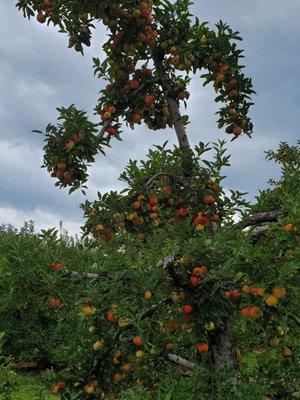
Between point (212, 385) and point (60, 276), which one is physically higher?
point (60, 276)

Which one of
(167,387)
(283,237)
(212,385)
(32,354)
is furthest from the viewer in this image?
(32,354)

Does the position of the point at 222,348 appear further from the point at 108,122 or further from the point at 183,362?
the point at 108,122

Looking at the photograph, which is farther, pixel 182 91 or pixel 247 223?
pixel 182 91

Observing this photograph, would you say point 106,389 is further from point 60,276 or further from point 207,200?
point 207,200

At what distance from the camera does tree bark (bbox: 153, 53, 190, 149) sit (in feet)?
19.3

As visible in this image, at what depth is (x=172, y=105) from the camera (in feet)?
19.6

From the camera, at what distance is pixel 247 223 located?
513 cm

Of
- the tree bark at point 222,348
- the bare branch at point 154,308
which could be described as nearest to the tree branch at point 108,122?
the bare branch at point 154,308

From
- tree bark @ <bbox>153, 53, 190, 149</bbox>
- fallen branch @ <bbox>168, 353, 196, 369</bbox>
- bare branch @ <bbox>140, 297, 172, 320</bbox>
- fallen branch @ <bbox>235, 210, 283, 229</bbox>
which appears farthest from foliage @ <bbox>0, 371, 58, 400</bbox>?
fallen branch @ <bbox>235, 210, 283, 229</bbox>

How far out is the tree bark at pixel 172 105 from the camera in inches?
231

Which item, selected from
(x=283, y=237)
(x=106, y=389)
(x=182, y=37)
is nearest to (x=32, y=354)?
(x=106, y=389)

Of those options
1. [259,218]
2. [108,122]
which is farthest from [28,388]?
[259,218]

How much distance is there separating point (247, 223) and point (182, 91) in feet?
5.51

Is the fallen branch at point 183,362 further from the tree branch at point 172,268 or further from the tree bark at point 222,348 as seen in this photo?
the tree branch at point 172,268
